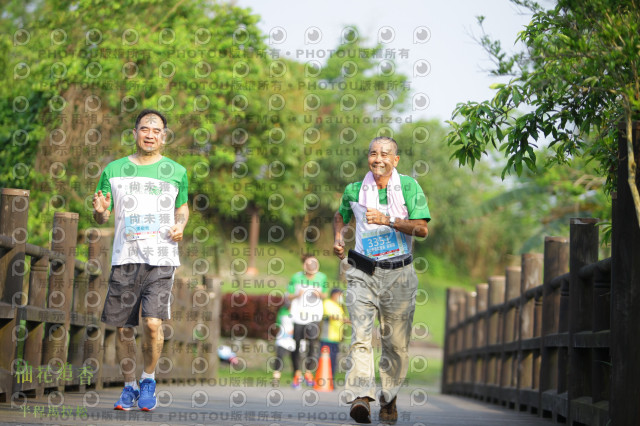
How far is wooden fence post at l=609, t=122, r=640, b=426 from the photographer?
4.94m

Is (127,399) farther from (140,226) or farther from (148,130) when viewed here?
(148,130)

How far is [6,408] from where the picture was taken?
614cm

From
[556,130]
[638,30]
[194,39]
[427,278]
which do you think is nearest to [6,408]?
[556,130]

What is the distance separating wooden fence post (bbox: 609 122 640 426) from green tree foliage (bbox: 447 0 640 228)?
13.2 inches

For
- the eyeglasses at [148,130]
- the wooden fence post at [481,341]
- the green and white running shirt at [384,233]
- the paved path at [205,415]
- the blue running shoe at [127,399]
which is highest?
the eyeglasses at [148,130]

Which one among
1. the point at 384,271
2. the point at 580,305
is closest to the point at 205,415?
the point at 384,271

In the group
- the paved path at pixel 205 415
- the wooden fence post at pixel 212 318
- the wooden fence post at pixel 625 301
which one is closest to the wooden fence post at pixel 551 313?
the paved path at pixel 205 415

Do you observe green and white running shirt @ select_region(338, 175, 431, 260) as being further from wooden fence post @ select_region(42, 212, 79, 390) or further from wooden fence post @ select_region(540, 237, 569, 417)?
wooden fence post @ select_region(42, 212, 79, 390)

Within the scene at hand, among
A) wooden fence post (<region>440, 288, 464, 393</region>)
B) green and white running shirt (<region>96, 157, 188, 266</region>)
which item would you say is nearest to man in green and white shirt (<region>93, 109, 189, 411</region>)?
green and white running shirt (<region>96, 157, 188, 266</region>)

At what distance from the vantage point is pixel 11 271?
6.49 meters

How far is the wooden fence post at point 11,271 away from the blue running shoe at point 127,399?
74cm

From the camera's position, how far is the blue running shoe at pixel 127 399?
6.46 metres

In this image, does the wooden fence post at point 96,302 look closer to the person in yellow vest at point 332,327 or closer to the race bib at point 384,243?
the race bib at point 384,243

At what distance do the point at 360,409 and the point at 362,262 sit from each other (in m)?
0.98
